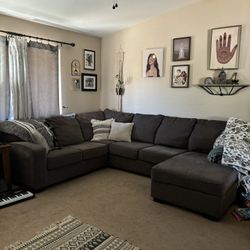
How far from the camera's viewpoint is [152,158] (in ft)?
11.6

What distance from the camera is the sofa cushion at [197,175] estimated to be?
2480 mm

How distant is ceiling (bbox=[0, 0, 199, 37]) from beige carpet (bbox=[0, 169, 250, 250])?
2428 mm

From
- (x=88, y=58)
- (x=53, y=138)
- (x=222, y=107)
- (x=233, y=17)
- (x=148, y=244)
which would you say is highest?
(x=233, y=17)

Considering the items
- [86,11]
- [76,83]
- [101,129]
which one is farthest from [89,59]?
[101,129]

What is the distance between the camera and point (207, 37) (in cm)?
381

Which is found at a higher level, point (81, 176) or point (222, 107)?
point (222, 107)

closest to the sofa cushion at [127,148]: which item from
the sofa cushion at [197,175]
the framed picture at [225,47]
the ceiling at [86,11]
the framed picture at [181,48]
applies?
the sofa cushion at [197,175]

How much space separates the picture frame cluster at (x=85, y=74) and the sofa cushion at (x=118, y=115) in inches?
25.1

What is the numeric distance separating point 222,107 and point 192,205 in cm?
177

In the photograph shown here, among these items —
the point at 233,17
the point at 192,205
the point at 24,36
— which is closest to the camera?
the point at 192,205

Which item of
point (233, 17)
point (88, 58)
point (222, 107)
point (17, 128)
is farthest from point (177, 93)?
point (17, 128)

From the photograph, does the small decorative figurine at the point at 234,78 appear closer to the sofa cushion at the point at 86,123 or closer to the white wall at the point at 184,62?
the white wall at the point at 184,62

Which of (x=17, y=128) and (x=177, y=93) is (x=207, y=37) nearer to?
(x=177, y=93)

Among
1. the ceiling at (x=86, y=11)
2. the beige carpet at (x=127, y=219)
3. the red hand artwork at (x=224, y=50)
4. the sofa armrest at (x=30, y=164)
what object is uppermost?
the ceiling at (x=86, y=11)
